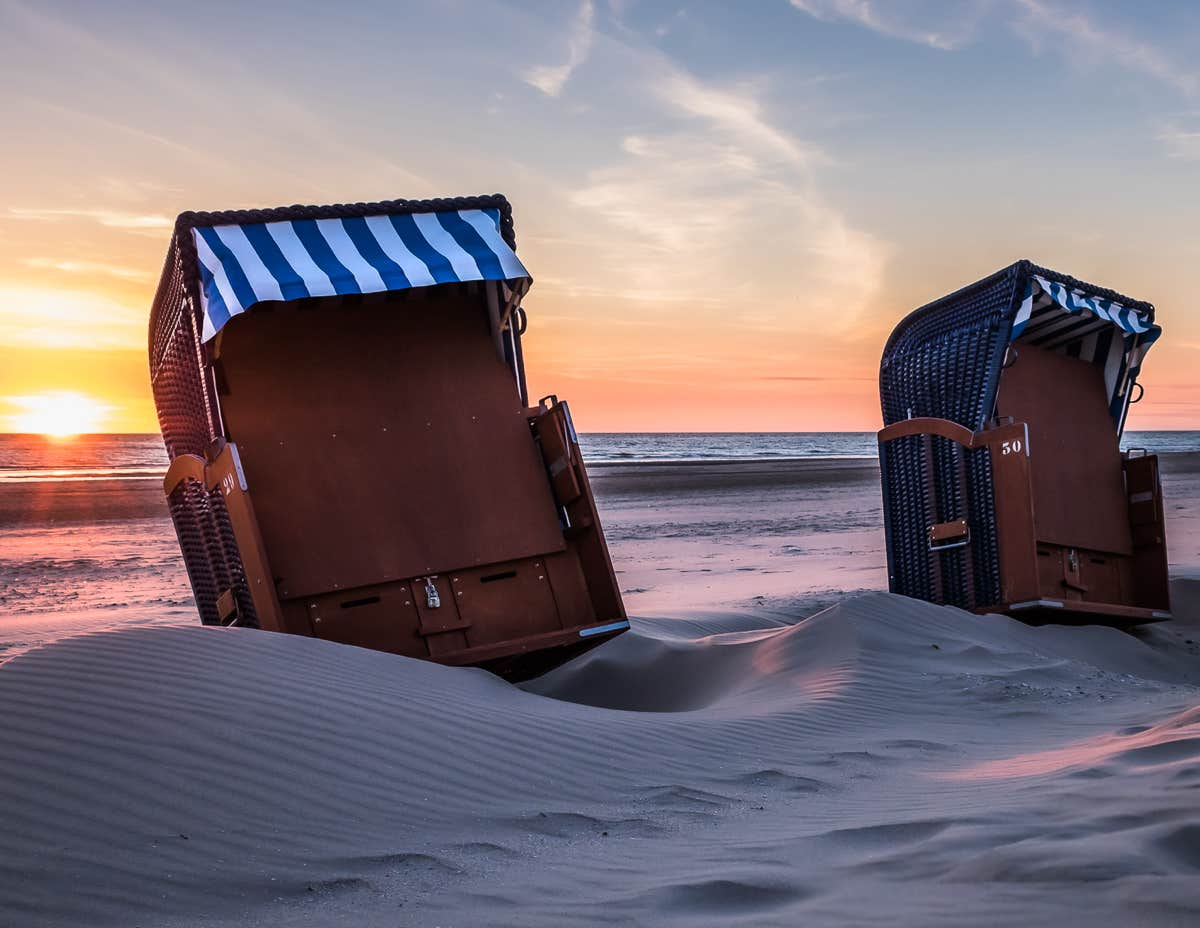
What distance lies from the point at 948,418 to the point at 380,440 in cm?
471

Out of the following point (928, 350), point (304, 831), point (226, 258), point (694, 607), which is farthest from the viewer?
point (694, 607)

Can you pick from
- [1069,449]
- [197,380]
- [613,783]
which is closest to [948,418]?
[1069,449]

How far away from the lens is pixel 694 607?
1114cm

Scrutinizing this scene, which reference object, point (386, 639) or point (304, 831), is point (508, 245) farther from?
point (304, 831)

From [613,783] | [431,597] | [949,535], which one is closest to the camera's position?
[613,783]

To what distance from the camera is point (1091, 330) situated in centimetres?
1009

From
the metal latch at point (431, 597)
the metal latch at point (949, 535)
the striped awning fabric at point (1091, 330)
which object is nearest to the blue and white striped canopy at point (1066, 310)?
the striped awning fabric at point (1091, 330)

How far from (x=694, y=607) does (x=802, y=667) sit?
3.96 meters

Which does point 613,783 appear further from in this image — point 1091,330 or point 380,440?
point 1091,330

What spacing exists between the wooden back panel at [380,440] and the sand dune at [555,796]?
1173mm

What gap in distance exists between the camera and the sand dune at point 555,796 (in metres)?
3.01

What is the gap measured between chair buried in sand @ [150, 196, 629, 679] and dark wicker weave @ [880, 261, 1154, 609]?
3.20 m

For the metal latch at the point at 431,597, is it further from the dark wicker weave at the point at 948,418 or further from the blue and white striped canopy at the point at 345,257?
the dark wicker weave at the point at 948,418

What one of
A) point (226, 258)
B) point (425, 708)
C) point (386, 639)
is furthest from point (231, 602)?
point (425, 708)
